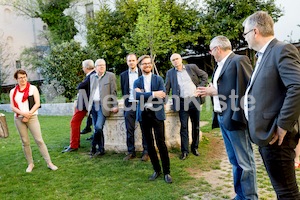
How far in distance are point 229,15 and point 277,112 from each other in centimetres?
1425

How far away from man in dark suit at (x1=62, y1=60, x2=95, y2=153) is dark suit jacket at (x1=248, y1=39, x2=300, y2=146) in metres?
4.42

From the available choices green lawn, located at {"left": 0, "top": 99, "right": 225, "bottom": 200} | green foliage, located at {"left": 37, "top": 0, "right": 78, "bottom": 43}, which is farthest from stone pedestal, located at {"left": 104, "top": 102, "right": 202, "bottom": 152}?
green foliage, located at {"left": 37, "top": 0, "right": 78, "bottom": 43}

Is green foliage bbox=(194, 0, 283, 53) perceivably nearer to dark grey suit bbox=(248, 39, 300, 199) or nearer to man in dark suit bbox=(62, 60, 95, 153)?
man in dark suit bbox=(62, 60, 95, 153)

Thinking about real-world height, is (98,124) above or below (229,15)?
below

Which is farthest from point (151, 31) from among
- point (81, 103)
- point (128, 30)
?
point (81, 103)

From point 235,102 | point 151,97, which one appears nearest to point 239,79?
point 235,102

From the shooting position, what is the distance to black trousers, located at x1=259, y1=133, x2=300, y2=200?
2.41 m

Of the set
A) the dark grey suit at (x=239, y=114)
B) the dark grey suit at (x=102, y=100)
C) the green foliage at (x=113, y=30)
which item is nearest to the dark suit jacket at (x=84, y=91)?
the dark grey suit at (x=102, y=100)

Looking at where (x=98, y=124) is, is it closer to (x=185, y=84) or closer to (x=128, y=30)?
(x=185, y=84)

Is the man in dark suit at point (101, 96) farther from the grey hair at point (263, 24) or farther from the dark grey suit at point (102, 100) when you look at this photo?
the grey hair at point (263, 24)

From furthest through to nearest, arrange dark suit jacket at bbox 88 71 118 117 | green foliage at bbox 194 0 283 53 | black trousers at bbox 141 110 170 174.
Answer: green foliage at bbox 194 0 283 53 < dark suit jacket at bbox 88 71 118 117 < black trousers at bbox 141 110 170 174

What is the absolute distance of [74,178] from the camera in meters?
5.02

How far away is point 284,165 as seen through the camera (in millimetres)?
2406

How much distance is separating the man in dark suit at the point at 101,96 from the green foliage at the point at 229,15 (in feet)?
35.6
